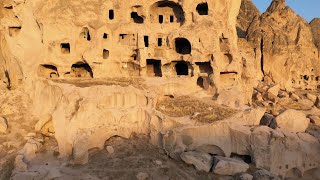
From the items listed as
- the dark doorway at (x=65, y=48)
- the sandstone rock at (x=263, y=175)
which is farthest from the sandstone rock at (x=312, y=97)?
the dark doorway at (x=65, y=48)

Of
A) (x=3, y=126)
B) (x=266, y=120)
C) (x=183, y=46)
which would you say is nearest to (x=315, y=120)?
(x=266, y=120)

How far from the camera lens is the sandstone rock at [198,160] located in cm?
2191

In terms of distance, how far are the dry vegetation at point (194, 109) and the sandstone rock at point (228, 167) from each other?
3.47 metres

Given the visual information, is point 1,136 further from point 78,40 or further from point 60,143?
point 78,40

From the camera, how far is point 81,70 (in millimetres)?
34031

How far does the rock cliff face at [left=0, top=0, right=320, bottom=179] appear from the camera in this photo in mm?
23000

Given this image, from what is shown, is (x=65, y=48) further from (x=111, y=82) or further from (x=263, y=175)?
(x=263, y=175)

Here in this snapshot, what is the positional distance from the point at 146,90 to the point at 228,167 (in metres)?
9.66

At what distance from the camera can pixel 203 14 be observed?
3431 centimetres

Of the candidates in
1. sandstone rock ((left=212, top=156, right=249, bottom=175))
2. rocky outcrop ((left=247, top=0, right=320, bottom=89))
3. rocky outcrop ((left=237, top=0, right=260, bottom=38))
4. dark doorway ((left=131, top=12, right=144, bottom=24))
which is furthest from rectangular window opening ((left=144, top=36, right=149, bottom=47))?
rocky outcrop ((left=237, top=0, right=260, bottom=38))

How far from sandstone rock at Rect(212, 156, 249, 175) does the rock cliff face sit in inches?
2.7

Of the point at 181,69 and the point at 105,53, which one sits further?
the point at 181,69

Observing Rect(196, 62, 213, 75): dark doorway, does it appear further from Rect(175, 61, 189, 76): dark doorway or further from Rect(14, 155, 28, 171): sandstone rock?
Rect(14, 155, 28, 171): sandstone rock

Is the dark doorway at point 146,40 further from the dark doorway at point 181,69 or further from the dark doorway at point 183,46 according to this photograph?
the dark doorway at point 181,69
